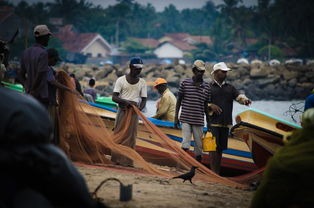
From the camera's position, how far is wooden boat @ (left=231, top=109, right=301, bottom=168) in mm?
8125

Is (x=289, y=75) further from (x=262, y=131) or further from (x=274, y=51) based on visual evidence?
(x=262, y=131)

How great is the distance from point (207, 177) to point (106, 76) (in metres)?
46.0

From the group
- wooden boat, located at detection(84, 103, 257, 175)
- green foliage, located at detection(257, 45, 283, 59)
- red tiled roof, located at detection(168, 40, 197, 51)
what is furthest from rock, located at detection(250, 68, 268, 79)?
red tiled roof, located at detection(168, 40, 197, 51)

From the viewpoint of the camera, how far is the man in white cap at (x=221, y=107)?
852 cm

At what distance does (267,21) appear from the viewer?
4269 inches

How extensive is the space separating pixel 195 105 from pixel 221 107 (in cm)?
42

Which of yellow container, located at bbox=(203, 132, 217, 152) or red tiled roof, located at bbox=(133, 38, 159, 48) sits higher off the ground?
red tiled roof, located at bbox=(133, 38, 159, 48)

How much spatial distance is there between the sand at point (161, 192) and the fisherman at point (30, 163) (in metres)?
1.79

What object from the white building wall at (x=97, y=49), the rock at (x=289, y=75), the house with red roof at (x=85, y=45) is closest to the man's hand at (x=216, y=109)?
the rock at (x=289, y=75)

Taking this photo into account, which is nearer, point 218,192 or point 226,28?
point 218,192

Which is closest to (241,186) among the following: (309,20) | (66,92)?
(66,92)

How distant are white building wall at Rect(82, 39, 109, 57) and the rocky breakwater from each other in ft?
133

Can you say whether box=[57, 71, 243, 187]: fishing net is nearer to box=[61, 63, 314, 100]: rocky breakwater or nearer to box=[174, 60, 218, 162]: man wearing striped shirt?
box=[174, 60, 218, 162]: man wearing striped shirt

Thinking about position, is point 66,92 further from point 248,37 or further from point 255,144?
point 248,37
